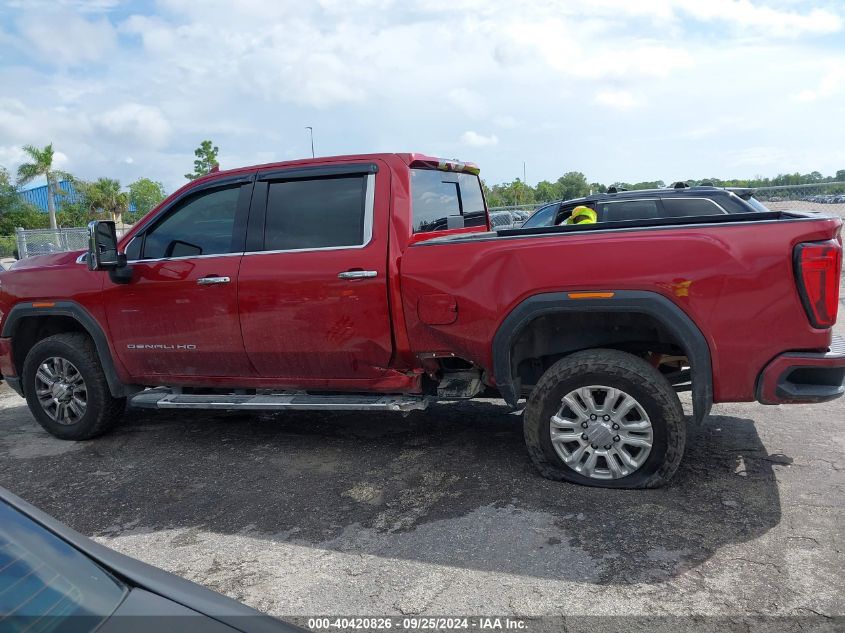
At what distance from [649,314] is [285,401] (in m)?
2.38

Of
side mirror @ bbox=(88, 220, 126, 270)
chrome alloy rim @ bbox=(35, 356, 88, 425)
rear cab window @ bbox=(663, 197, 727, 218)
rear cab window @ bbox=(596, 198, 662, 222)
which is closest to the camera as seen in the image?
side mirror @ bbox=(88, 220, 126, 270)

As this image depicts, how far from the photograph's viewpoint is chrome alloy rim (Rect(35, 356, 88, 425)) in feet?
17.8

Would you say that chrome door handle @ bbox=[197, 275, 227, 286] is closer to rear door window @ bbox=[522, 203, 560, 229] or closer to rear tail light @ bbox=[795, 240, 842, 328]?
rear tail light @ bbox=[795, 240, 842, 328]

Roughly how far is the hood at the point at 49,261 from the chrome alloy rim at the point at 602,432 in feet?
12.8

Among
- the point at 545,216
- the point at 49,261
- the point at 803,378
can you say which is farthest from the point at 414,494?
the point at 545,216

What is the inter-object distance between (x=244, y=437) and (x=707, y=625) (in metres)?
3.68

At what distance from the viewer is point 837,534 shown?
133 inches

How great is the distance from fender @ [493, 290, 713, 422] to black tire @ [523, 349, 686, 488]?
161 millimetres

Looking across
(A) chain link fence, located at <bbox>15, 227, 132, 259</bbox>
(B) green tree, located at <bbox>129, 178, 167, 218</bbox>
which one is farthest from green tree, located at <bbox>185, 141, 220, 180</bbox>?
(A) chain link fence, located at <bbox>15, 227, 132, 259</bbox>

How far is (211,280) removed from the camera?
478 centimetres

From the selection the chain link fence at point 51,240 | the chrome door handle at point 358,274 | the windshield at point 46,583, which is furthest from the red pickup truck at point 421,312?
the chain link fence at point 51,240

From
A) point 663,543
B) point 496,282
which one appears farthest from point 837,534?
point 496,282

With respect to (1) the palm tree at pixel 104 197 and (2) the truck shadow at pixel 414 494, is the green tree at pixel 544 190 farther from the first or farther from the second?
(2) the truck shadow at pixel 414 494

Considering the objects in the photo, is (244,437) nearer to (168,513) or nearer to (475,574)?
(168,513)
